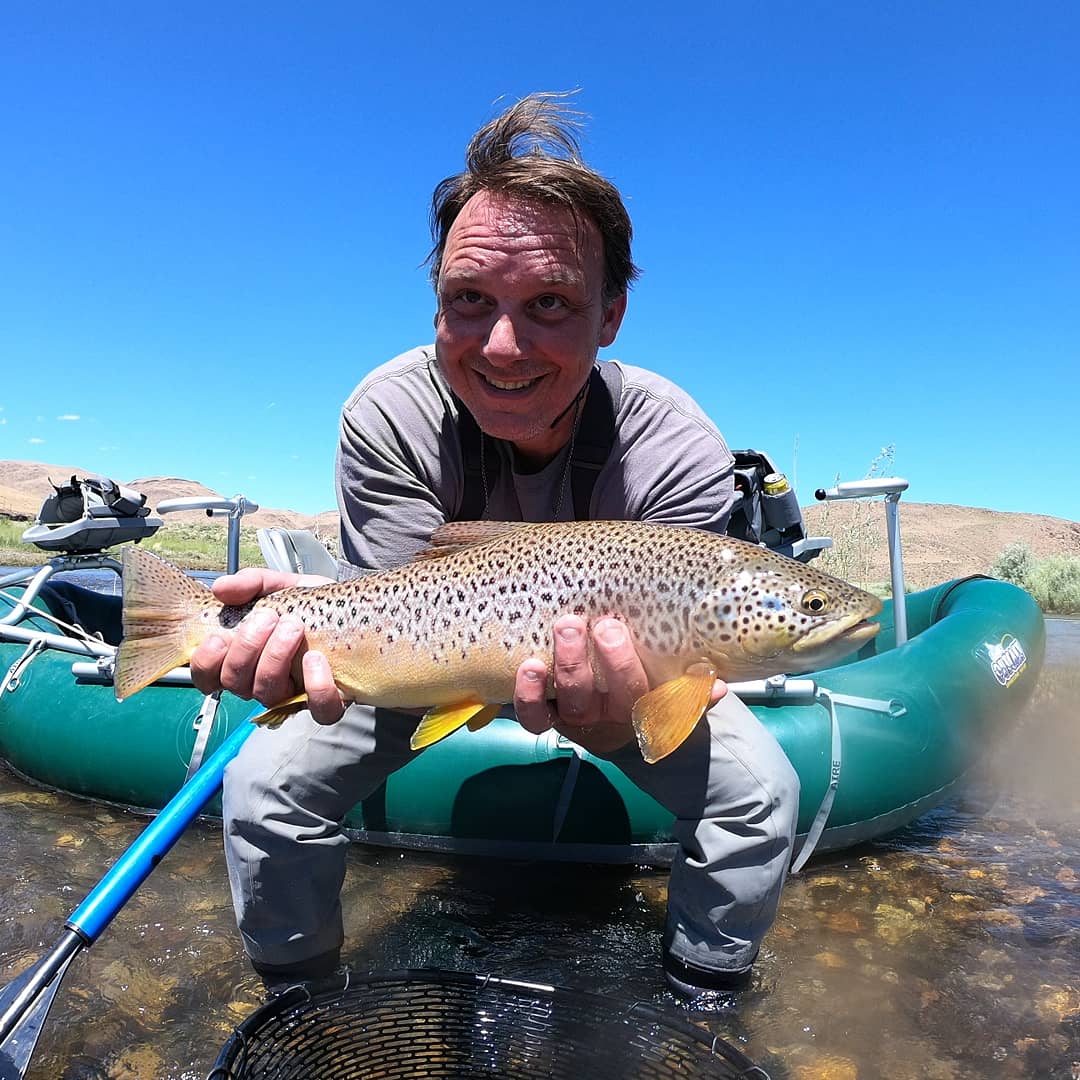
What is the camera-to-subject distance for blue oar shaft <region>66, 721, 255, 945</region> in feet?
9.25

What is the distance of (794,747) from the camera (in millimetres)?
4574

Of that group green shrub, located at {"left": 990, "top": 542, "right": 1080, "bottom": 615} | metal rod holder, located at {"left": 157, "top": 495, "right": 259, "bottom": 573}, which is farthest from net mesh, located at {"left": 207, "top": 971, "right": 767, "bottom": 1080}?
green shrub, located at {"left": 990, "top": 542, "right": 1080, "bottom": 615}

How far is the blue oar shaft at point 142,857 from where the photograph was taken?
9.25ft

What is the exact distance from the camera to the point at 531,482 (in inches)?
144

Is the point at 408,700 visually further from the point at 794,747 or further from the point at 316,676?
the point at 794,747

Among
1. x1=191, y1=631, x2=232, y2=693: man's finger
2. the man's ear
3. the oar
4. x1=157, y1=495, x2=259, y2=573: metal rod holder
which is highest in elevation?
the man's ear

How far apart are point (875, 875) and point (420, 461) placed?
3401mm

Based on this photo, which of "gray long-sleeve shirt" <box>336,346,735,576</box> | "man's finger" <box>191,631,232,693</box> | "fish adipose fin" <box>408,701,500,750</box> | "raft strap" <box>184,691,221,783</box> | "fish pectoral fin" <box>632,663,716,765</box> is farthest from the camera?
"raft strap" <box>184,691,221,783</box>

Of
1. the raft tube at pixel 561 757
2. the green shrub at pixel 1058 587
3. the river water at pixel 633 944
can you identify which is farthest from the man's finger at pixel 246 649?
the green shrub at pixel 1058 587

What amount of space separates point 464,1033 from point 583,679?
Result: 1.20 meters

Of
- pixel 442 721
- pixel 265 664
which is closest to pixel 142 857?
pixel 265 664

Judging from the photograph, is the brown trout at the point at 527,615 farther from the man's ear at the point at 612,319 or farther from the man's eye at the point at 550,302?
the man's ear at the point at 612,319

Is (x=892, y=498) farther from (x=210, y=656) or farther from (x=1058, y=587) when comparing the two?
(x=1058, y=587)

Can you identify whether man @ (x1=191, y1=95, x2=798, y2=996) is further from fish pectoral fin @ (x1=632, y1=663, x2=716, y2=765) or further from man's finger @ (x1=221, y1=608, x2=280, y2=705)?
fish pectoral fin @ (x1=632, y1=663, x2=716, y2=765)
